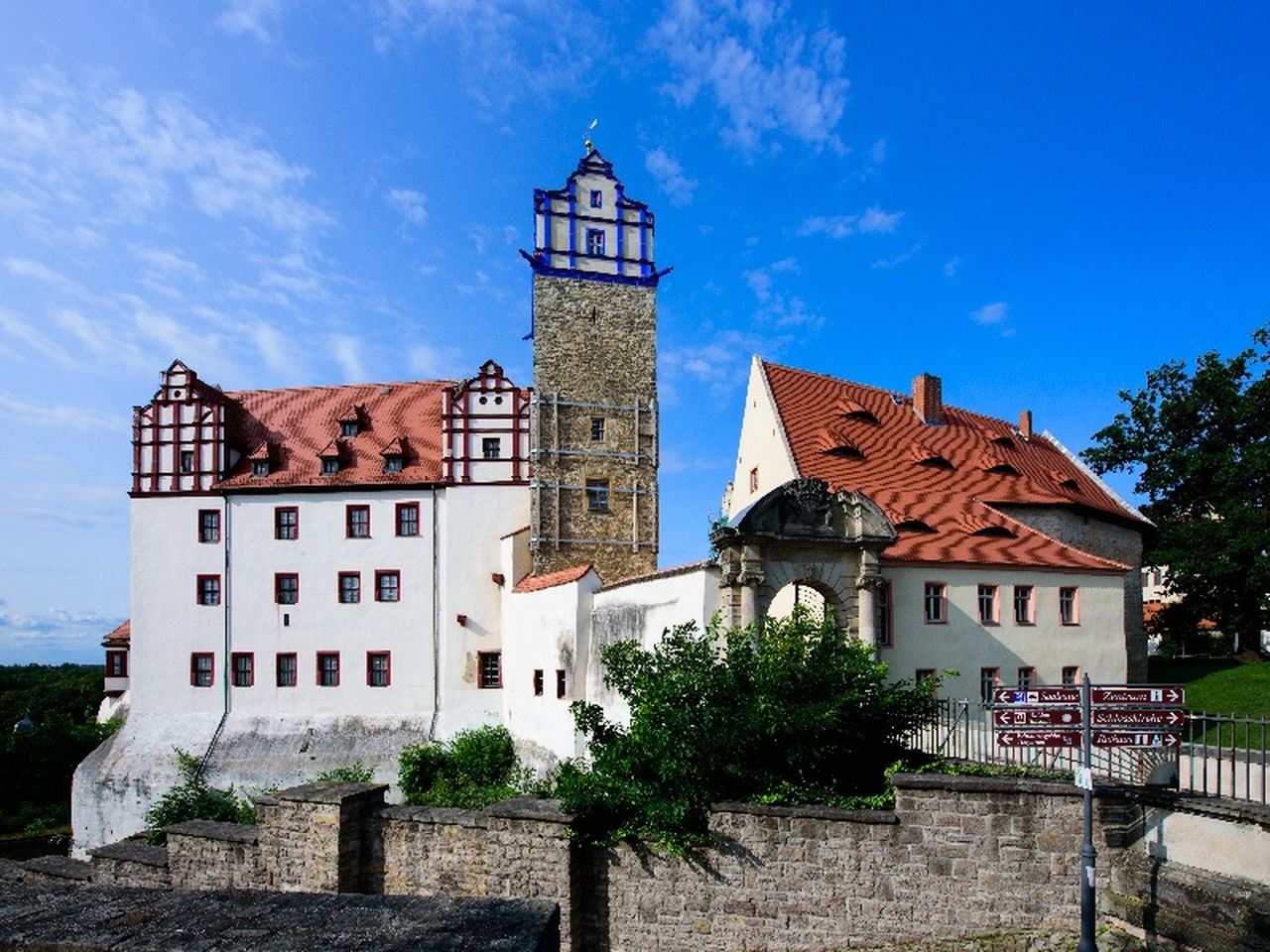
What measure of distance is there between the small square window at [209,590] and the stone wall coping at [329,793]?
17.4 meters

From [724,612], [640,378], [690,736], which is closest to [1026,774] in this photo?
[690,736]

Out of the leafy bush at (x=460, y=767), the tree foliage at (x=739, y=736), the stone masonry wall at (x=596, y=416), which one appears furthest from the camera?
the stone masonry wall at (x=596, y=416)

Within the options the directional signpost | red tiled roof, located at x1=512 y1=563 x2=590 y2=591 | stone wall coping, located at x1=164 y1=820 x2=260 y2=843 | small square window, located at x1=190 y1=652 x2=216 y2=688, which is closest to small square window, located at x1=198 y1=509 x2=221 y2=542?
small square window, located at x1=190 y1=652 x2=216 y2=688

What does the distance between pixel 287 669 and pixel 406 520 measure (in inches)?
238

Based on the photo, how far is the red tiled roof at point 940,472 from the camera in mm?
22500

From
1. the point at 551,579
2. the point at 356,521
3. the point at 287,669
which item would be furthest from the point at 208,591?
the point at 551,579

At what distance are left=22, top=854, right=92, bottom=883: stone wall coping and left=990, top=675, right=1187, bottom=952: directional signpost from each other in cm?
1385

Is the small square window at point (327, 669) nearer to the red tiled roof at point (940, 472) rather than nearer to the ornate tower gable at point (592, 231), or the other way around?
the ornate tower gable at point (592, 231)

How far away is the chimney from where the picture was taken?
94.5 ft

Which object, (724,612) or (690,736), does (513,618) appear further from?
(690,736)

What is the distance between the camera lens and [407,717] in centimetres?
2692

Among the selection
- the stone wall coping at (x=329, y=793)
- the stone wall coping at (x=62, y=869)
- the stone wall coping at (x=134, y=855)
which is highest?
the stone wall coping at (x=329, y=793)

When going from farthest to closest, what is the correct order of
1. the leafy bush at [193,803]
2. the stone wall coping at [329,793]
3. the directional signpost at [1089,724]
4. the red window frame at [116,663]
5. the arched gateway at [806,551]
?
the red window frame at [116,663] < the leafy bush at [193,803] < the arched gateway at [806,551] < the stone wall coping at [329,793] < the directional signpost at [1089,724]

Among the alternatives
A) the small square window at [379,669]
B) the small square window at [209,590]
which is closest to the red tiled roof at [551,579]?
the small square window at [379,669]
